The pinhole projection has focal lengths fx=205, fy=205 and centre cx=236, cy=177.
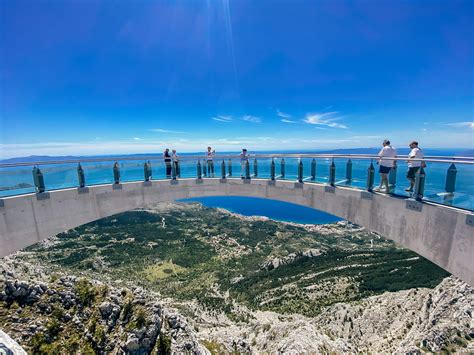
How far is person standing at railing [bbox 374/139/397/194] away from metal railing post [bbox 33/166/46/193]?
47.3ft

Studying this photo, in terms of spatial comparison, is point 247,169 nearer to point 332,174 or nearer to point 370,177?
point 332,174

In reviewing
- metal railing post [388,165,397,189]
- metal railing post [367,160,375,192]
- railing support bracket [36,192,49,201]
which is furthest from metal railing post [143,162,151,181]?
metal railing post [388,165,397,189]

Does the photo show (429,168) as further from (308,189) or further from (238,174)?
(238,174)

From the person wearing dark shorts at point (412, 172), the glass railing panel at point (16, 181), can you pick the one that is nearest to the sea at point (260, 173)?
the glass railing panel at point (16, 181)

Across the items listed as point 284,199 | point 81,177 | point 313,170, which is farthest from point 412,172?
point 81,177

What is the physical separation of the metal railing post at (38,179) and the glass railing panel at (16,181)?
5.2 inches

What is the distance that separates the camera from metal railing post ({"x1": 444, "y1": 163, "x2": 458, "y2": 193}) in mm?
5887

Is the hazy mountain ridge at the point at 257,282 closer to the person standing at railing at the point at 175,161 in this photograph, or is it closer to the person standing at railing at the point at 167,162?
the person standing at railing at the point at 167,162

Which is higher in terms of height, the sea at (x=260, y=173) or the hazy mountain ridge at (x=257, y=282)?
the sea at (x=260, y=173)

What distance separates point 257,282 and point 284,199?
7422 cm

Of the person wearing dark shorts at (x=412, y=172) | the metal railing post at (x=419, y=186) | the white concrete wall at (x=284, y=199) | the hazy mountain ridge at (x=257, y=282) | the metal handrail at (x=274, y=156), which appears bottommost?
the hazy mountain ridge at (x=257, y=282)

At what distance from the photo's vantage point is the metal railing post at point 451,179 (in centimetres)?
589

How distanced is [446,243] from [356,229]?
14045 cm

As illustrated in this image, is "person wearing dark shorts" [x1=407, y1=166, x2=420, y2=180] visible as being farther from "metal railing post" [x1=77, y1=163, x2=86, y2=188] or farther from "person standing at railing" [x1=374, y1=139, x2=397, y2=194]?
"metal railing post" [x1=77, y1=163, x2=86, y2=188]
